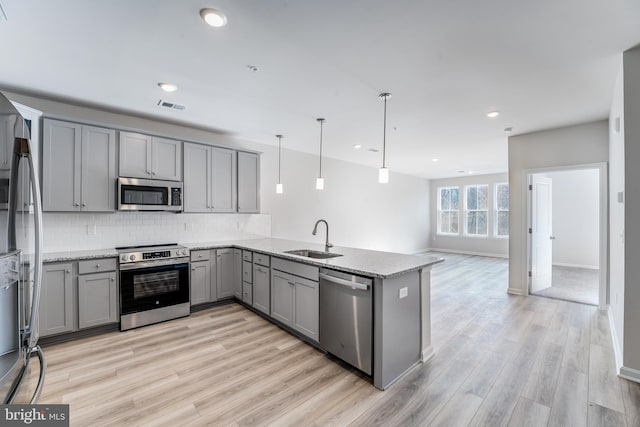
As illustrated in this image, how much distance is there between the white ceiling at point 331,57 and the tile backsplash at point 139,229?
1448 mm

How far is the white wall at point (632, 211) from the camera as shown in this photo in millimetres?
2312

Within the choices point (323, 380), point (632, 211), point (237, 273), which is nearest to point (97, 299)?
point (237, 273)

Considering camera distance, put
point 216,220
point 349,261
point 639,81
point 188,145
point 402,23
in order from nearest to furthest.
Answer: point 402,23, point 639,81, point 349,261, point 188,145, point 216,220

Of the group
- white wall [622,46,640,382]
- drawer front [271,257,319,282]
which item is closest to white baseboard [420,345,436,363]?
drawer front [271,257,319,282]

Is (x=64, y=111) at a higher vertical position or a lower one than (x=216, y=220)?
higher

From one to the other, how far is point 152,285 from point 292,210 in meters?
2.94

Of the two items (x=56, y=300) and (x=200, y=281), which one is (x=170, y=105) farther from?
(x=56, y=300)

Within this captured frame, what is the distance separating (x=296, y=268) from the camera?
304 cm

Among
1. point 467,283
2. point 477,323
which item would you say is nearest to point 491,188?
point 467,283

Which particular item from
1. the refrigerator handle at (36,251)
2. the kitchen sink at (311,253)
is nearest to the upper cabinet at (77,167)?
the refrigerator handle at (36,251)

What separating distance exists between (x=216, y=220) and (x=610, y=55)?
16.4ft

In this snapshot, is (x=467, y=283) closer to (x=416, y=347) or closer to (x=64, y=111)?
(x=416, y=347)

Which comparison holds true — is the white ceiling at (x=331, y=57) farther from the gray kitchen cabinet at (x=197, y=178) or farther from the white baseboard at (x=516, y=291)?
the white baseboard at (x=516, y=291)

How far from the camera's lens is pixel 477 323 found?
3.56 metres
